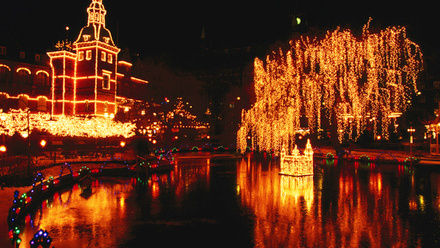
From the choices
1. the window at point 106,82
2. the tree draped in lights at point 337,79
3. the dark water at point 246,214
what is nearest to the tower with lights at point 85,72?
the window at point 106,82

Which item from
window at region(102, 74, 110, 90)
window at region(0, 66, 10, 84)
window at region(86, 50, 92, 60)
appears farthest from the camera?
window at region(102, 74, 110, 90)

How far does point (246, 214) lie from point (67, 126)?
3077 centimetres

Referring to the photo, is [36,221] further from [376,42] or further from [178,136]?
Result: [178,136]

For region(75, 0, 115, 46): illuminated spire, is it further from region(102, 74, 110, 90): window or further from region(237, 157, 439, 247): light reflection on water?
region(237, 157, 439, 247): light reflection on water

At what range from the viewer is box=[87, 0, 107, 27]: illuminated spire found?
45531mm

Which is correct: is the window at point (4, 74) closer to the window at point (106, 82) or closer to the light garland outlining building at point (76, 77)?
the light garland outlining building at point (76, 77)

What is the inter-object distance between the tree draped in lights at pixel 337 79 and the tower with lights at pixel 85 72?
77.7ft

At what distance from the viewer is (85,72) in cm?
4600

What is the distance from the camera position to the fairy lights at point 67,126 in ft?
109

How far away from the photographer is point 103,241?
884 cm

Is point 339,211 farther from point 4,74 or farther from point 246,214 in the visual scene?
point 4,74

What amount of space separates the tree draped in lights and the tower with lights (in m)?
23.7

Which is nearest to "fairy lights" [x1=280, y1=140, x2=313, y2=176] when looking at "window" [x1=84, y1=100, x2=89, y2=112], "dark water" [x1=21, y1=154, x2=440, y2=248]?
"dark water" [x1=21, y1=154, x2=440, y2=248]

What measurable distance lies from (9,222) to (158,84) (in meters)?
37.7
